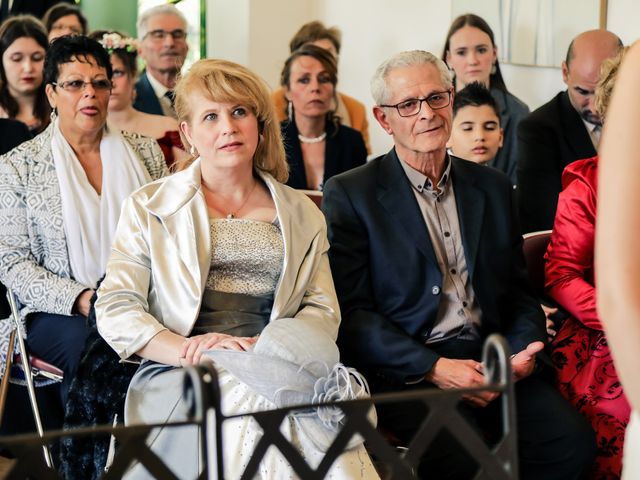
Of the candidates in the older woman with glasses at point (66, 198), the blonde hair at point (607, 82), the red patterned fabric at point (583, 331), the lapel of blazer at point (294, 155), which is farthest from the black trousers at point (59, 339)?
the blonde hair at point (607, 82)

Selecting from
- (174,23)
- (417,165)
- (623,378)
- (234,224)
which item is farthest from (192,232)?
(174,23)

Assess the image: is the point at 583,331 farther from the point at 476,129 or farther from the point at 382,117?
the point at 476,129

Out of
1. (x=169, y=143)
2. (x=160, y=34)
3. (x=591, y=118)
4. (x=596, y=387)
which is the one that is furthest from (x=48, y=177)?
(x=591, y=118)

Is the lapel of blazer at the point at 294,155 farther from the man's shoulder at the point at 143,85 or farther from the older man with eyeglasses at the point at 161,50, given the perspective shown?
the man's shoulder at the point at 143,85

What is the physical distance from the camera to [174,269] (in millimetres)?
2455

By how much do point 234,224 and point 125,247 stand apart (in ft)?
0.92

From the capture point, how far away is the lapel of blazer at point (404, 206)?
265 centimetres

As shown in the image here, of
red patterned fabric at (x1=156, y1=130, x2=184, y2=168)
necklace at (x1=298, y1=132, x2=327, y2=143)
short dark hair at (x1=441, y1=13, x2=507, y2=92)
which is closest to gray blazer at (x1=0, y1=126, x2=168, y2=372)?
red patterned fabric at (x1=156, y1=130, x2=184, y2=168)

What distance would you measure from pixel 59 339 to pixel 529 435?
1396mm

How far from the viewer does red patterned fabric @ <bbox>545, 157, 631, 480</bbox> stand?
Answer: 2602 millimetres

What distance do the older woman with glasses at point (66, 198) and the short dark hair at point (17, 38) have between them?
92 cm

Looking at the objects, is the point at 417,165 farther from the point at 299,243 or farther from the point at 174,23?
the point at 174,23

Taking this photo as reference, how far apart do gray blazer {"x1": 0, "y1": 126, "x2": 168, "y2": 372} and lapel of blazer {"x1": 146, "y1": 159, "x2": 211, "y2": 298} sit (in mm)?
640

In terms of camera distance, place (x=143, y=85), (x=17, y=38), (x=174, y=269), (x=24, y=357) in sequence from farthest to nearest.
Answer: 1. (x=143, y=85)
2. (x=17, y=38)
3. (x=24, y=357)
4. (x=174, y=269)
